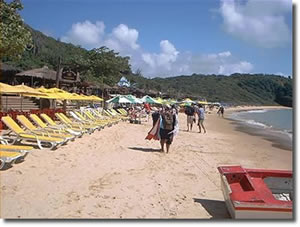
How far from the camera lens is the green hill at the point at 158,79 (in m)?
38.2

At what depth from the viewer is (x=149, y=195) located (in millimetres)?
5133

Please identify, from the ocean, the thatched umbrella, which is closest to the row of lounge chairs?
the ocean

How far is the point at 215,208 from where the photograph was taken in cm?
479

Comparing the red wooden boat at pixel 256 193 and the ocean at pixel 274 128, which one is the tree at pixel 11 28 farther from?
the ocean at pixel 274 128

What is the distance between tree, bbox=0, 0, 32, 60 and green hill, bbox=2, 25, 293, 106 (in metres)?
23.6

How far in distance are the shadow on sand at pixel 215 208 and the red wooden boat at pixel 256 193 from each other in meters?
0.20

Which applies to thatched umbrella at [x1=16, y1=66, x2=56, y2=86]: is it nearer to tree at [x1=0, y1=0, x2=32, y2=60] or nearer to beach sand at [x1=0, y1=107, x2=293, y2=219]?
tree at [x1=0, y1=0, x2=32, y2=60]

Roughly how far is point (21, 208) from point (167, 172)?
11.0 feet

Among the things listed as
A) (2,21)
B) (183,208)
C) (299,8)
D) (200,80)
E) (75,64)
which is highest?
(200,80)

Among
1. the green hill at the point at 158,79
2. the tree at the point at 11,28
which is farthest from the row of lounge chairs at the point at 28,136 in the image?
the green hill at the point at 158,79

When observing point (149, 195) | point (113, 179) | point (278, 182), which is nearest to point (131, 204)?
point (149, 195)

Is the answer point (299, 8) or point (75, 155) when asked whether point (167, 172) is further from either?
point (299, 8)

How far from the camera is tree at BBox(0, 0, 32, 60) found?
8656 mm

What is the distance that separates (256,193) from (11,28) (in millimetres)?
7775
